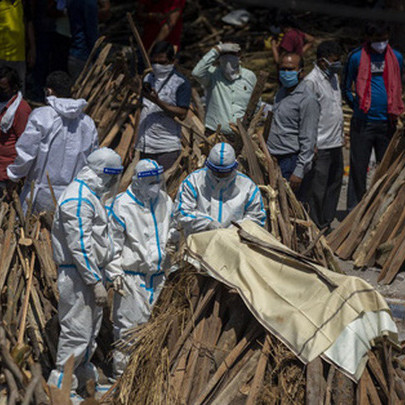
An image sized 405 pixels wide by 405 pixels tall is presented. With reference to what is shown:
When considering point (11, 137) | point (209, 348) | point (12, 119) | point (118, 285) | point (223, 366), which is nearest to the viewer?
point (223, 366)

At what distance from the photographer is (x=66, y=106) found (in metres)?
7.74

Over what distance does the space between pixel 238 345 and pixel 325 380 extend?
2.16 feet

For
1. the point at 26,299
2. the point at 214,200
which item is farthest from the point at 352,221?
the point at 26,299

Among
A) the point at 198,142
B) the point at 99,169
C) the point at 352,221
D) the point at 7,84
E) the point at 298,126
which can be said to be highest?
the point at 99,169

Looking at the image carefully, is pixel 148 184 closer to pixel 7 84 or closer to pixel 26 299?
pixel 26 299

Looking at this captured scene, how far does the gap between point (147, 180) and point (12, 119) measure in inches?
76.3

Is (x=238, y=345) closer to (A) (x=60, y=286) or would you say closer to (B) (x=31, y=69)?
(A) (x=60, y=286)

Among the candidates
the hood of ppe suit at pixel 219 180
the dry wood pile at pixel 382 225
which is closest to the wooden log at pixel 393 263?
the dry wood pile at pixel 382 225

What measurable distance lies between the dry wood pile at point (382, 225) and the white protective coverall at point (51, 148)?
9.87 feet

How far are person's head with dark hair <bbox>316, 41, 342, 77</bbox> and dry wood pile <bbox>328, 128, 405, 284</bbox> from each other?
100cm

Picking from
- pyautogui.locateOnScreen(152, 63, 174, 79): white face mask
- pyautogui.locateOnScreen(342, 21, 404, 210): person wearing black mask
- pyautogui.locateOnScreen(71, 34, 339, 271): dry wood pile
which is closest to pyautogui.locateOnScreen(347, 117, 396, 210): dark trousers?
pyautogui.locateOnScreen(342, 21, 404, 210): person wearing black mask

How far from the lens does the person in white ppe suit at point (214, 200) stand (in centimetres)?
680

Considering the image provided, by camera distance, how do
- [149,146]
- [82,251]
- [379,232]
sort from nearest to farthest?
[82,251]
[379,232]
[149,146]

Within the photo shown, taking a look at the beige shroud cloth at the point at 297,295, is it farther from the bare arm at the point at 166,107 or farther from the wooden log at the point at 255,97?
the bare arm at the point at 166,107
